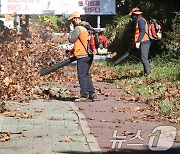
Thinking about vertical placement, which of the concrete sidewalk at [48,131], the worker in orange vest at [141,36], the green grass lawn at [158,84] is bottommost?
the green grass lawn at [158,84]

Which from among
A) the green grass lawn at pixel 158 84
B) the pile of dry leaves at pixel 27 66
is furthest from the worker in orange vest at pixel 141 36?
the pile of dry leaves at pixel 27 66

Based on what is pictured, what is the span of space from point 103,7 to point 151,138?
1995 centimetres

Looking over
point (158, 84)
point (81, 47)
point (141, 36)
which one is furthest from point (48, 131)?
point (141, 36)

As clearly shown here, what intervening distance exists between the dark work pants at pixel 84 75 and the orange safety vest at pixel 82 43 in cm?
14

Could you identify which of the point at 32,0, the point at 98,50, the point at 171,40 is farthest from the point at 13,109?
the point at 32,0

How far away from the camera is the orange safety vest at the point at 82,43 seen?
40.6ft

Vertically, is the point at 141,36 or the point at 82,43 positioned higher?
the point at 82,43

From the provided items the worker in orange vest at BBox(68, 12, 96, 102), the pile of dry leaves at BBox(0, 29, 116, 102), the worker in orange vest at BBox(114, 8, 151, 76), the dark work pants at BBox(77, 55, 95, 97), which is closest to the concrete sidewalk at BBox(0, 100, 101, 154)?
the dark work pants at BBox(77, 55, 95, 97)

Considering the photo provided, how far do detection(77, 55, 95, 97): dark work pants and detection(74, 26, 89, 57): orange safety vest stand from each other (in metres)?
0.14

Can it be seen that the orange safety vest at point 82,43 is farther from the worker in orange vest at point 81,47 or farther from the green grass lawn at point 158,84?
the green grass lawn at point 158,84

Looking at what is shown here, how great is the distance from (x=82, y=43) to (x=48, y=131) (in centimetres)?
356

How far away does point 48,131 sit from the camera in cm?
921

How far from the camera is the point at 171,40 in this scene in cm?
1967

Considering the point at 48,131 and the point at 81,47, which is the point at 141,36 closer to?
the point at 81,47
